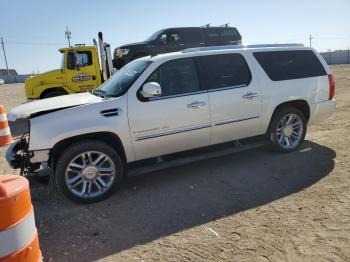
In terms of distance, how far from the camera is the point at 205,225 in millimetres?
3855

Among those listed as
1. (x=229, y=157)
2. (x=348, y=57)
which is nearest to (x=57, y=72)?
(x=229, y=157)

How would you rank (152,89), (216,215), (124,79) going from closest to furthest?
(216,215) → (152,89) → (124,79)

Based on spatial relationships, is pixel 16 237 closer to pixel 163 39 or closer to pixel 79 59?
pixel 79 59

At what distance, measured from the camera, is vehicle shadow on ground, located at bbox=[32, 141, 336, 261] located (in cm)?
369

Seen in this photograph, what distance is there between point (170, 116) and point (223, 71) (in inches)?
48.3

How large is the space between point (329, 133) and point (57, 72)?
9.14 metres

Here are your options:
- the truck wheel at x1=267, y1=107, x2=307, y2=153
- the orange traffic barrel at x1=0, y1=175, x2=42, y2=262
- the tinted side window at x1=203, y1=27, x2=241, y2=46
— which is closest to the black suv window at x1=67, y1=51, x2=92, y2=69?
the tinted side window at x1=203, y1=27, x2=241, y2=46

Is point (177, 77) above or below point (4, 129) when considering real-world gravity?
above

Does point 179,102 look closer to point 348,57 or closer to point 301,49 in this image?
point 301,49

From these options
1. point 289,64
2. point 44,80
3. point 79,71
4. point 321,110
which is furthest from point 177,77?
point 44,80

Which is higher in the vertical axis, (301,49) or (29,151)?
(301,49)

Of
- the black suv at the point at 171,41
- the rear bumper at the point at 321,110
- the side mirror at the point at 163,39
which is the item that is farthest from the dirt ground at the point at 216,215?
the side mirror at the point at 163,39

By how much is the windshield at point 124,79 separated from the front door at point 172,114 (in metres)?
0.20

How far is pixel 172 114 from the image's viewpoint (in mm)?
4871
